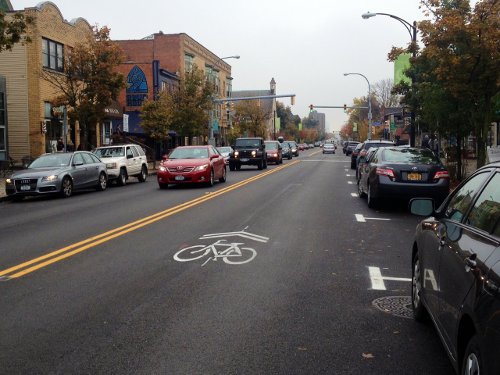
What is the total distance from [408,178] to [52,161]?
478 inches

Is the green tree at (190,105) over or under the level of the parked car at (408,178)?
over

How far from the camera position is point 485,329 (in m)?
2.81

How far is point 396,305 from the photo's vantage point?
5.85 m

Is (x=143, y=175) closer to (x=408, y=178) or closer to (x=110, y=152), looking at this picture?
(x=110, y=152)

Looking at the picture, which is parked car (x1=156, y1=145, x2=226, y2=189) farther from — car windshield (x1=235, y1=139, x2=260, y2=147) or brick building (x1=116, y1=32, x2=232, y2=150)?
brick building (x1=116, y1=32, x2=232, y2=150)

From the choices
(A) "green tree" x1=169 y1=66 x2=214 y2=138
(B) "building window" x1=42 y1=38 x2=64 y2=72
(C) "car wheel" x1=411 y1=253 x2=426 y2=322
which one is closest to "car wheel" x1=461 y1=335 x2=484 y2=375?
(C) "car wheel" x1=411 y1=253 x2=426 y2=322

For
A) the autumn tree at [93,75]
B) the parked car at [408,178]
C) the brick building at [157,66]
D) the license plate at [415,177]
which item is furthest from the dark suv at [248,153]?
the license plate at [415,177]

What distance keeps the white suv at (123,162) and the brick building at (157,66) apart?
16516 millimetres

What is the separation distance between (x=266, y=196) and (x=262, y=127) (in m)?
69.5

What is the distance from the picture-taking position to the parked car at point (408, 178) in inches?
512

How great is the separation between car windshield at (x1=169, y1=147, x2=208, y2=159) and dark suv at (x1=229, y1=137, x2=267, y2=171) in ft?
37.4

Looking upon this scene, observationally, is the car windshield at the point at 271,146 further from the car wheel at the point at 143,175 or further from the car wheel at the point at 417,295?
the car wheel at the point at 417,295

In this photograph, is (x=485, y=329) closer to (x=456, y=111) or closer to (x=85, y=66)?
(x=456, y=111)

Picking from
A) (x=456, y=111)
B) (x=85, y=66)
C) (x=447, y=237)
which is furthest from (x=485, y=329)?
(x=85, y=66)
